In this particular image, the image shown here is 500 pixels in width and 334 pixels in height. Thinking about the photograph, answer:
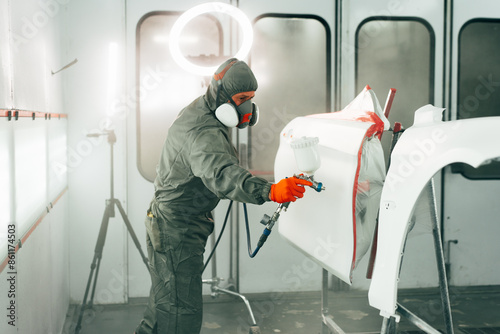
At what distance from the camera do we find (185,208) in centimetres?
243

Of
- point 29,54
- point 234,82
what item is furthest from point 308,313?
point 29,54

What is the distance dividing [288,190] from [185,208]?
65cm

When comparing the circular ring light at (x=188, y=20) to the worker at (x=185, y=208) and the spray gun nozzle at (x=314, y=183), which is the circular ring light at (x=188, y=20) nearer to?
the worker at (x=185, y=208)

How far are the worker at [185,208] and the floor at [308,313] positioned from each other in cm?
94

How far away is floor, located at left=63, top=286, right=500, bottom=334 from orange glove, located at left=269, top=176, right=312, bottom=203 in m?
1.59

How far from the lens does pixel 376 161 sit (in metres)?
2.15

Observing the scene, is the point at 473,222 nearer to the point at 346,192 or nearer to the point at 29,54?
the point at 346,192

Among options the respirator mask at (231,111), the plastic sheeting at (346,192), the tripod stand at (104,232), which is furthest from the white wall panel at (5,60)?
the tripod stand at (104,232)

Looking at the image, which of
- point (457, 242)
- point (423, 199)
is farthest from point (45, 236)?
point (457, 242)

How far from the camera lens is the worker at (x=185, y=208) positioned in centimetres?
235

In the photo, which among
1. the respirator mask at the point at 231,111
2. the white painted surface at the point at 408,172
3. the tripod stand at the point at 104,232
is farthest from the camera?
the tripod stand at the point at 104,232

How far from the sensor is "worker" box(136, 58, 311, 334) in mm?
2354

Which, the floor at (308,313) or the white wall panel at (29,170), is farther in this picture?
the floor at (308,313)

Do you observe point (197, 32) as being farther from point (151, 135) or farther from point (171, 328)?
point (171, 328)
